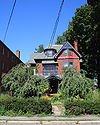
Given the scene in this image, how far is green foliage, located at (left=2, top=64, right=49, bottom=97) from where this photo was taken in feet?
43.3

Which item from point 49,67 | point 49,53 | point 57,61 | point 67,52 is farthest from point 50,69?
point 67,52

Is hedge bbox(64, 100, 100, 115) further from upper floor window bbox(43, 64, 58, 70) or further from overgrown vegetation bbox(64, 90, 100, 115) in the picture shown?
upper floor window bbox(43, 64, 58, 70)

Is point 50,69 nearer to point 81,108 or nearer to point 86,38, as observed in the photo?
point 86,38

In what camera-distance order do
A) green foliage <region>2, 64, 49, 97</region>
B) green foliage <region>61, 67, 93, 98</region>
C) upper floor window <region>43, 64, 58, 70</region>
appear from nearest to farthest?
green foliage <region>2, 64, 49, 97</region> < green foliage <region>61, 67, 93, 98</region> < upper floor window <region>43, 64, 58, 70</region>

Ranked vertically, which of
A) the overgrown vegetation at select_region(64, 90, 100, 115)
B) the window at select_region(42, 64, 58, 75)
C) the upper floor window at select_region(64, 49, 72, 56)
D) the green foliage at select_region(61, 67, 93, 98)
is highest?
the upper floor window at select_region(64, 49, 72, 56)

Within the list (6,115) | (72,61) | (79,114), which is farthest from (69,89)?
(72,61)

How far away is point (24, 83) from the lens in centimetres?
1381

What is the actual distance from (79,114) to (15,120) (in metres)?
4.45

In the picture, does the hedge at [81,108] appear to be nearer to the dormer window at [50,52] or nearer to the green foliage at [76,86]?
the green foliage at [76,86]

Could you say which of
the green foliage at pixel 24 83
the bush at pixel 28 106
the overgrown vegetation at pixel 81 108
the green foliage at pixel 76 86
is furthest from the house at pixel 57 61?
the overgrown vegetation at pixel 81 108

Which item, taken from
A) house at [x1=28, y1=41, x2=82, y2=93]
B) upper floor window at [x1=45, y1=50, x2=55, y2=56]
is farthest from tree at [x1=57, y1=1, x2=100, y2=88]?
upper floor window at [x1=45, y1=50, x2=55, y2=56]

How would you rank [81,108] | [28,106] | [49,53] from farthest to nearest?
[49,53], [28,106], [81,108]

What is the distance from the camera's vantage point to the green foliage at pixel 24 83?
43.3 ft

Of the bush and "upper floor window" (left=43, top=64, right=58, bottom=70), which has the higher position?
"upper floor window" (left=43, top=64, right=58, bottom=70)
